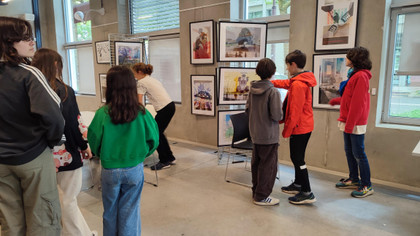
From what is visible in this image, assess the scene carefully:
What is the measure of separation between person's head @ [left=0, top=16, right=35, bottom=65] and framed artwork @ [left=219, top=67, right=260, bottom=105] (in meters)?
2.78

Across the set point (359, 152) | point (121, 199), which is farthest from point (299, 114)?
point (121, 199)

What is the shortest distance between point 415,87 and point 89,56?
7402mm

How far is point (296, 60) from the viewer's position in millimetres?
2846

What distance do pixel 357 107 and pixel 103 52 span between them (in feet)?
19.3

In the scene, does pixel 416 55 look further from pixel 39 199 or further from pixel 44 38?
pixel 44 38

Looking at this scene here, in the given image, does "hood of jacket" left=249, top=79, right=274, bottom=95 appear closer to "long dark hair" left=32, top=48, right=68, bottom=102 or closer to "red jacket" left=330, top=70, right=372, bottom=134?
"red jacket" left=330, top=70, right=372, bottom=134

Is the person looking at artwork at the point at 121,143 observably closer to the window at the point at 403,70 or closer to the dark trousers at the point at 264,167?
the dark trousers at the point at 264,167

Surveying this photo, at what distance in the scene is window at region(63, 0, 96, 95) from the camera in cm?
796

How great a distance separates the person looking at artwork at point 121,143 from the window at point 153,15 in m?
4.42

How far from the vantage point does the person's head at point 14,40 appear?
55.7 inches

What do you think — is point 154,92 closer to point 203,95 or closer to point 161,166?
point 161,166

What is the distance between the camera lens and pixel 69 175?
1.99 metres

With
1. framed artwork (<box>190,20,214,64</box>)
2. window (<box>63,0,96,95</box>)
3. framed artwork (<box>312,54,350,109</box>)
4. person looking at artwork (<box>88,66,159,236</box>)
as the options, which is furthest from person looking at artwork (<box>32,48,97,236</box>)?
window (<box>63,0,96,95</box>)

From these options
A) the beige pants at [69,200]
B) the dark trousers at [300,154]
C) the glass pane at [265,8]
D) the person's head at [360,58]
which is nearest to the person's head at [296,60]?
the person's head at [360,58]
